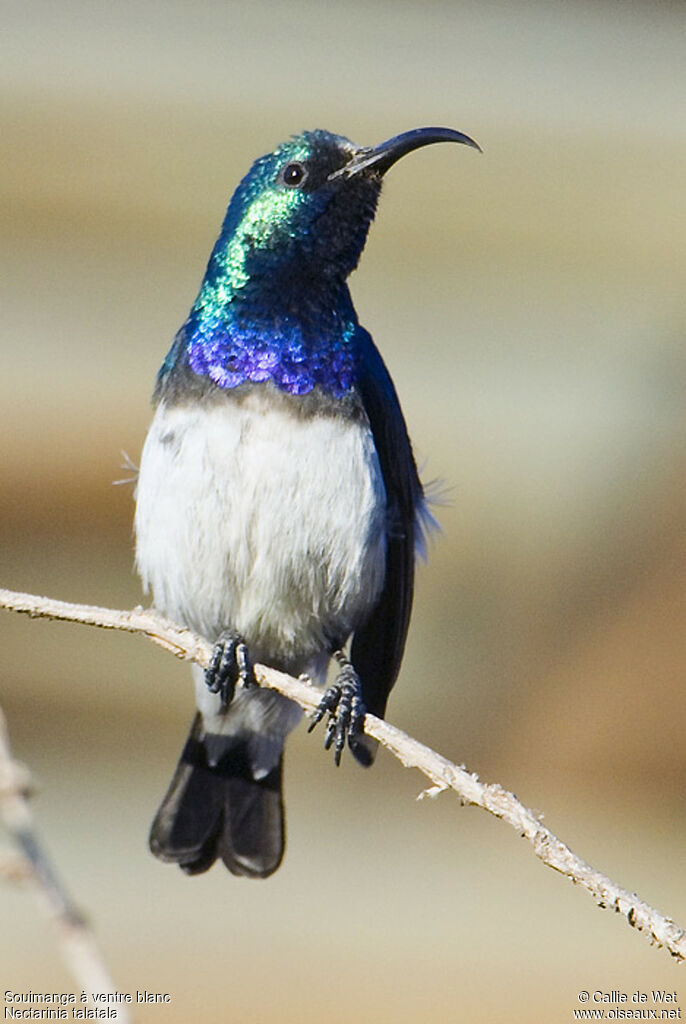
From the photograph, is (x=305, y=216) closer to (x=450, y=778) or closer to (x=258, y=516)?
(x=258, y=516)

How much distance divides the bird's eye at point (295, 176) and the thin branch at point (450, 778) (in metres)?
1.07

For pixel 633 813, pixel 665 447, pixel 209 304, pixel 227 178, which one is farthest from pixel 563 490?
pixel 209 304

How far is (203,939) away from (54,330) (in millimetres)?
2306

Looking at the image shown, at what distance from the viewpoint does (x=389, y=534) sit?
341 cm

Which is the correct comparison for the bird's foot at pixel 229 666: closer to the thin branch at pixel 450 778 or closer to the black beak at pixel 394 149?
the thin branch at pixel 450 778

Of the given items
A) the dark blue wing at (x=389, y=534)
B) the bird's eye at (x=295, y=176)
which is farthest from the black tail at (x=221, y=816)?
the bird's eye at (x=295, y=176)

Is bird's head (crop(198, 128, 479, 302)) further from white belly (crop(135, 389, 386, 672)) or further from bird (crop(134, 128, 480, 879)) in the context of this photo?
white belly (crop(135, 389, 386, 672))

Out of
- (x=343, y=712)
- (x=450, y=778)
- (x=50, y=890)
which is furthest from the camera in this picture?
(x=343, y=712)

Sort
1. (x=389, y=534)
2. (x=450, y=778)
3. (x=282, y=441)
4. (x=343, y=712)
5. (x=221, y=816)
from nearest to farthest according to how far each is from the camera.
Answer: (x=450, y=778)
(x=282, y=441)
(x=343, y=712)
(x=389, y=534)
(x=221, y=816)

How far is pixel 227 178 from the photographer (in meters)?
5.08

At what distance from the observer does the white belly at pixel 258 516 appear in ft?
9.99

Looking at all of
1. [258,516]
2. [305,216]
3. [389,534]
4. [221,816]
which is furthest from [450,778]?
[221,816]

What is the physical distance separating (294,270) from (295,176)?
204mm

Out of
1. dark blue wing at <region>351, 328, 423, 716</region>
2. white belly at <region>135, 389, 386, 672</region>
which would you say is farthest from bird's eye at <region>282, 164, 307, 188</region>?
white belly at <region>135, 389, 386, 672</region>
